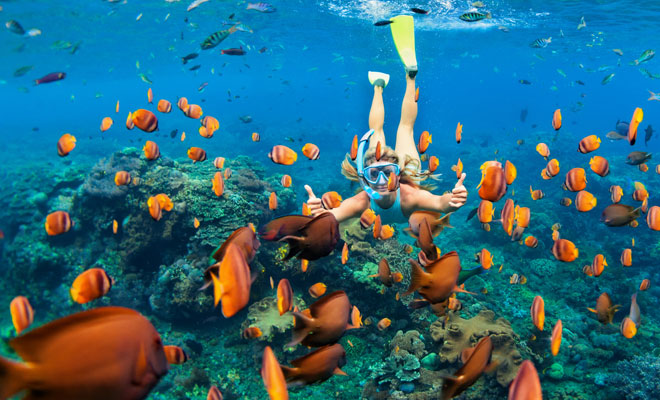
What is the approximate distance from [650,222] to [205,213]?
9.56 m

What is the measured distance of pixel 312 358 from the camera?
2.24m

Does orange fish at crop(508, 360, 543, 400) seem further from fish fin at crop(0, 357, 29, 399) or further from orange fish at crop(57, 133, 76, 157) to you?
orange fish at crop(57, 133, 76, 157)

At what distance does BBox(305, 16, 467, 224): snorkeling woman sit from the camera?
4793mm

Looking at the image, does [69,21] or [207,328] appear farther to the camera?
[69,21]

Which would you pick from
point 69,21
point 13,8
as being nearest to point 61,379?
point 13,8

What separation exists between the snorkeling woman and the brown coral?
238cm

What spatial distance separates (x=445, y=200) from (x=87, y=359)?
4.43 meters

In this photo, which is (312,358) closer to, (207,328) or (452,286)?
(452,286)

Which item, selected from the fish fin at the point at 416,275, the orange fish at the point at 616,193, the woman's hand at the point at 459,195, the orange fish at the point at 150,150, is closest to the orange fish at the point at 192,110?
the orange fish at the point at 150,150

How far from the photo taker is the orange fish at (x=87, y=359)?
45.4 inches

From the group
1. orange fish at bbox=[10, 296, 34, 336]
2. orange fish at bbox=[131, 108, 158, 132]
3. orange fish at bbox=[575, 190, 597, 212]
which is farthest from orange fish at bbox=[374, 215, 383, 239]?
orange fish at bbox=[10, 296, 34, 336]

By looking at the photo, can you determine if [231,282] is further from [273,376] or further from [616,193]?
[616,193]

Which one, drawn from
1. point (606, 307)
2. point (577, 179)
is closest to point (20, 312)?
point (606, 307)

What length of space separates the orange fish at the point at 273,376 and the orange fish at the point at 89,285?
9.91 feet
